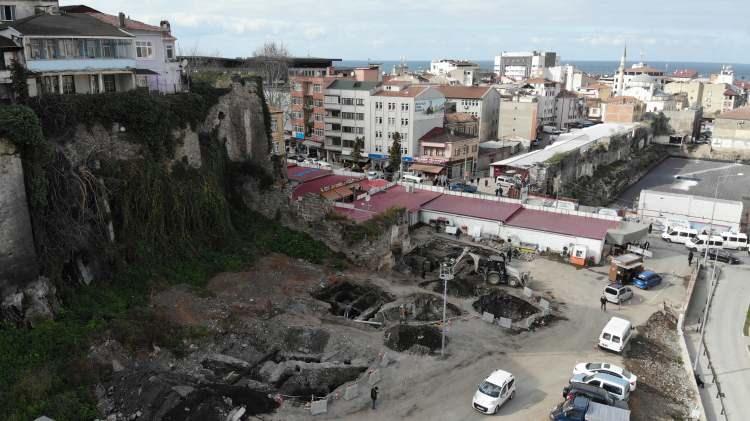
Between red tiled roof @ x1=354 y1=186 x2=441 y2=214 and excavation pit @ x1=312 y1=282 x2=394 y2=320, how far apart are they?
7.75 metres

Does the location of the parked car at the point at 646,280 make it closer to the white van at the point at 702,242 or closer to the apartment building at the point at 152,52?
the white van at the point at 702,242

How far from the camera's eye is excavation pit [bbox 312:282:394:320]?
88.1 feet

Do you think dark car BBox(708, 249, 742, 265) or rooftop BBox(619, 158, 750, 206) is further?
rooftop BBox(619, 158, 750, 206)

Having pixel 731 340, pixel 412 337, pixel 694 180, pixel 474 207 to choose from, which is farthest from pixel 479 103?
pixel 412 337

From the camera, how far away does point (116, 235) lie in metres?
26.3

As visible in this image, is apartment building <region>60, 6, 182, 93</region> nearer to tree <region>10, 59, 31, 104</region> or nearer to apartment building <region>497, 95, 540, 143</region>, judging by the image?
tree <region>10, 59, 31, 104</region>

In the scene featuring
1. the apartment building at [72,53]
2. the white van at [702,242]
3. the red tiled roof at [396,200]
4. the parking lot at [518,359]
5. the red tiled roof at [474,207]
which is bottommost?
the parking lot at [518,359]

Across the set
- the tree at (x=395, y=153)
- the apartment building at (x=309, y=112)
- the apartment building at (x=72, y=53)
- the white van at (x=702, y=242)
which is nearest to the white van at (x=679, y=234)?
the white van at (x=702, y=242)

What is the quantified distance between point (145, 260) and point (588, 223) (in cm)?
2647

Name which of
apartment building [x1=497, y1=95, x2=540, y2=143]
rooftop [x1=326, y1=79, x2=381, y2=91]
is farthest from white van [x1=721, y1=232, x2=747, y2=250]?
rooftop [x1=326, y1=79, x2=381, y2=91]

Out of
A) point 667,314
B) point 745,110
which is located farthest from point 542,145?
point 667,314

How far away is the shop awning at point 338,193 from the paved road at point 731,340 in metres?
23.1

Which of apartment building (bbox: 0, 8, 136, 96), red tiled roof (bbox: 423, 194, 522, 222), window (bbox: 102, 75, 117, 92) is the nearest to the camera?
apartment building (bbox: 0, 8, 136, 96)

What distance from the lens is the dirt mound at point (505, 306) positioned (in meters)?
27.4
